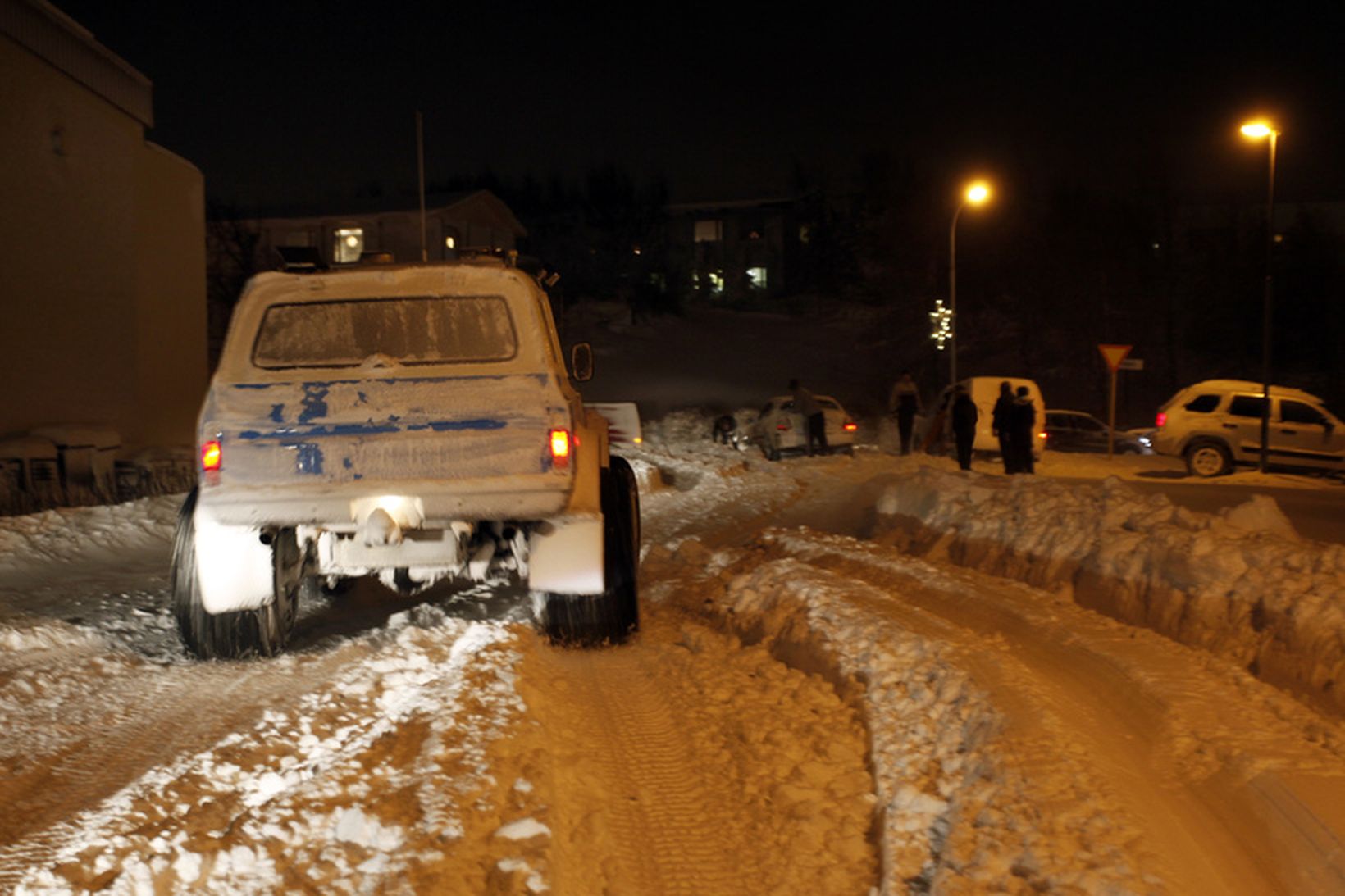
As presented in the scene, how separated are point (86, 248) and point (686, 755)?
60.4 ft

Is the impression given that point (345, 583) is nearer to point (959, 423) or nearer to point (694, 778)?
point (694, 778)

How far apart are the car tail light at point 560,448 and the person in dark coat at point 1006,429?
49.1 feet

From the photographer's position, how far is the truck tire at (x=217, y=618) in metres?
7.08

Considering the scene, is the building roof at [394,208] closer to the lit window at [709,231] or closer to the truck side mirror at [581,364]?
the lit window at [709,231]

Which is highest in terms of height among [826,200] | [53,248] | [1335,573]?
[826,200]

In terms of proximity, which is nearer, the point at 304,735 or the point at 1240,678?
the point at 304,735

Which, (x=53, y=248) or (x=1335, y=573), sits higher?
(x=53, y=248)

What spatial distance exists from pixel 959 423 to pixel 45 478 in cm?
1471

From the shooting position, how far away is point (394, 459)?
21.1 feet

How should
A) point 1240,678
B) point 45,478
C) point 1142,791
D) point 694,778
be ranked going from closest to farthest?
point 1142,791
point 694,778
point 1240,678
point 45,478

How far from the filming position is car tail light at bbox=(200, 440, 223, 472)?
6406mm

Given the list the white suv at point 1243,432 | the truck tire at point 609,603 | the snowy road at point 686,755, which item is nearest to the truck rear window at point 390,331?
the truck tire at point 609,603

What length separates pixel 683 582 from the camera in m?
10.4

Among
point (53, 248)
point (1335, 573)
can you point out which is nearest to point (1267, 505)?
point (1335, 573)
